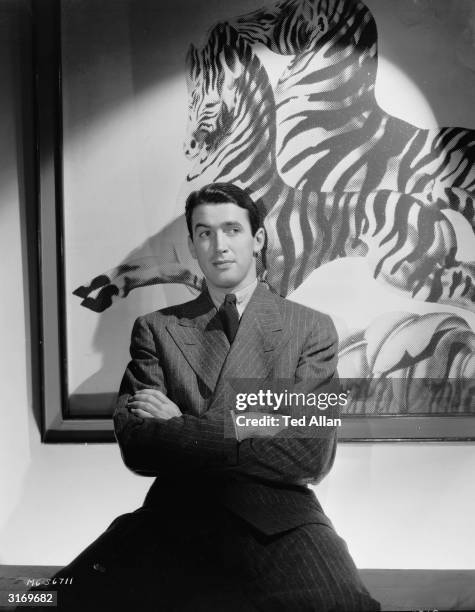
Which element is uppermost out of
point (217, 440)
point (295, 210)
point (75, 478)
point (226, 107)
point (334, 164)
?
point (226, 107)

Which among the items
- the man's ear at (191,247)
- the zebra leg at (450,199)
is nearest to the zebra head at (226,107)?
the man's ear at (191,247)

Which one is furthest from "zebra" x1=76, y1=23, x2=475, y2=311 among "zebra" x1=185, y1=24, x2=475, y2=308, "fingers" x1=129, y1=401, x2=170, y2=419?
"fingers" x1=129, y1=401, x2=170, y2=419

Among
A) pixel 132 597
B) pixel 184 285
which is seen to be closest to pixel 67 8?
pixel 184 285

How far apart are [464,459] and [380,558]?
300 millimetres

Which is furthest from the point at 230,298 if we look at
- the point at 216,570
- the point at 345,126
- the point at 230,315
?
the point at 216,570

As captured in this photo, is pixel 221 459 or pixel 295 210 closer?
pixel 221 459

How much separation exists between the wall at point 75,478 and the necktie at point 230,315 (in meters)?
0.37

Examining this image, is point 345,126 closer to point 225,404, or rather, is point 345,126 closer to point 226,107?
point 226,107

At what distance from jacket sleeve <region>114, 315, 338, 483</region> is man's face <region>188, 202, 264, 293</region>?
8.0 inches

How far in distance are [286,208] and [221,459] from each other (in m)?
0.59

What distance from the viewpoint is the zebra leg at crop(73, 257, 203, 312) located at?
5.54 ft

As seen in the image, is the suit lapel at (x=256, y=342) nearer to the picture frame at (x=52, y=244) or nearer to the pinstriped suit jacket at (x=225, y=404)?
the pinstriped suit jacket at (x=225, y=404)

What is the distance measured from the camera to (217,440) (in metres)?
1.56

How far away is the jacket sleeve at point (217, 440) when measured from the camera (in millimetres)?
1563
